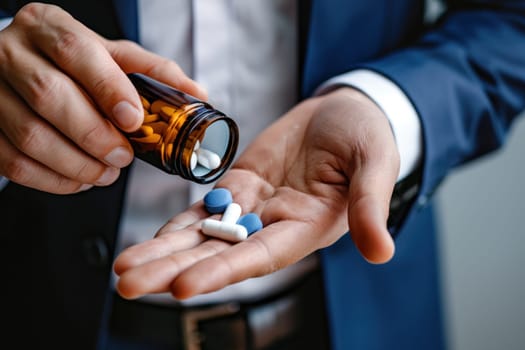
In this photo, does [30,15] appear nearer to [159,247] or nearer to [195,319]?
[159,247]

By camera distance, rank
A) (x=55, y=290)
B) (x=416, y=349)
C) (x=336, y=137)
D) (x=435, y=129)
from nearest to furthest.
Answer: (x=336, y=137)
(x=435, y=129)
(x=55, y=290)
(x=416, y=349)

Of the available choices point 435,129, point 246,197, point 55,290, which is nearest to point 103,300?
point 55,290

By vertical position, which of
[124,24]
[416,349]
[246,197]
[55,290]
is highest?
[124,24]

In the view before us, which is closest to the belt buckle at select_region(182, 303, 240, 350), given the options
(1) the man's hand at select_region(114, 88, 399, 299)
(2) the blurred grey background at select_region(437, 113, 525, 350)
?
(1) the man's hand at select_region(114, 88, 399, 299)

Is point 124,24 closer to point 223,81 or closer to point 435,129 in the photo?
point 223,81

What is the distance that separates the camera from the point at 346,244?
84 cm

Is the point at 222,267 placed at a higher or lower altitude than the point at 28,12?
lower

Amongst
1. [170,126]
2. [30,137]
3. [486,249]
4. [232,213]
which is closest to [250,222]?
[232,213]

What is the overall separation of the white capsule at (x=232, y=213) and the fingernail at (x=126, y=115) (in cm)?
14

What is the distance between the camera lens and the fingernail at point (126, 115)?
1.63 feet

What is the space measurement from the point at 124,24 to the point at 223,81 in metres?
0.18

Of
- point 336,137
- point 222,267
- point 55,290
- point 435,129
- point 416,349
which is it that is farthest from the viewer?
point 416,349

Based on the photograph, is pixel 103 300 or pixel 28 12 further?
pixel 103 300

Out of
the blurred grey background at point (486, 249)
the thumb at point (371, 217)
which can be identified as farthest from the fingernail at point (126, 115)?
the blurred grey background at point (486, 249)
